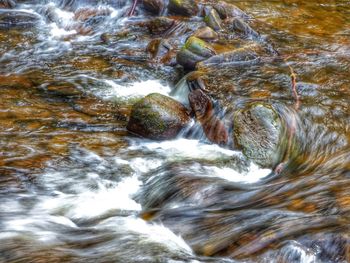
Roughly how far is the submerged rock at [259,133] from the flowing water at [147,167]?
15 centimetres

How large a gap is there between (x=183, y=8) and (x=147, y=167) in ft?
18.5

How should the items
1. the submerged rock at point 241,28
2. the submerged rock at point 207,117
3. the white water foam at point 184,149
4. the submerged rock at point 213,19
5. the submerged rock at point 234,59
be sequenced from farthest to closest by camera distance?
the submerged rock at point 213,19 → the submerged rock at point 241,28 → the submerged rock at point 234,59 → the submerged rock at point 207,117 → the white water foam at point 184,149

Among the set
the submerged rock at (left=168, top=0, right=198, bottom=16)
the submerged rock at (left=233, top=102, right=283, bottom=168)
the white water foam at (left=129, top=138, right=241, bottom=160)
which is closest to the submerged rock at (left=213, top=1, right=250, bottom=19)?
the submerged rock at (left=168, top=0, right=198, bottom=16)

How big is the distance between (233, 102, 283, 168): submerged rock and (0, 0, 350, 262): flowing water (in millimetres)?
149

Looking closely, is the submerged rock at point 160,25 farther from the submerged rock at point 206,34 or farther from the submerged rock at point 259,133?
the submerged rock at point 259,133

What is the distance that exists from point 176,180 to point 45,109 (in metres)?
2.61

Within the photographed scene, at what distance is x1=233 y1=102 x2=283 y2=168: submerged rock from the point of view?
17.8ft

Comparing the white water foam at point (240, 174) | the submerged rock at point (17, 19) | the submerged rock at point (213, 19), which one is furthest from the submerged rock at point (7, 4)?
the white water foam at point (240, 174)

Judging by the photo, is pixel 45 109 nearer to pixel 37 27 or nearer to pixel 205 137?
pixel 205 137

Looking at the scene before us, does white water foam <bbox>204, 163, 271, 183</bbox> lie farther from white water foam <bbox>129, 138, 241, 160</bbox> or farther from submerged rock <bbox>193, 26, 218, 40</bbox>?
submerged rock <bbox>193, 26, 218, 40</bbox>

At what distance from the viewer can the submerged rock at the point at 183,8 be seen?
10109 millimetres

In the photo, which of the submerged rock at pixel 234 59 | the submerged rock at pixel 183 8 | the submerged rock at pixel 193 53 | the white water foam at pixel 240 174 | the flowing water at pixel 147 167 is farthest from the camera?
the submerged rock at pixel 183 8

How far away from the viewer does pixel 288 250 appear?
134 inches

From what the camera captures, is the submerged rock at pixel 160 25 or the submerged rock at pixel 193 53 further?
the submerged rock at pixel 160 25
